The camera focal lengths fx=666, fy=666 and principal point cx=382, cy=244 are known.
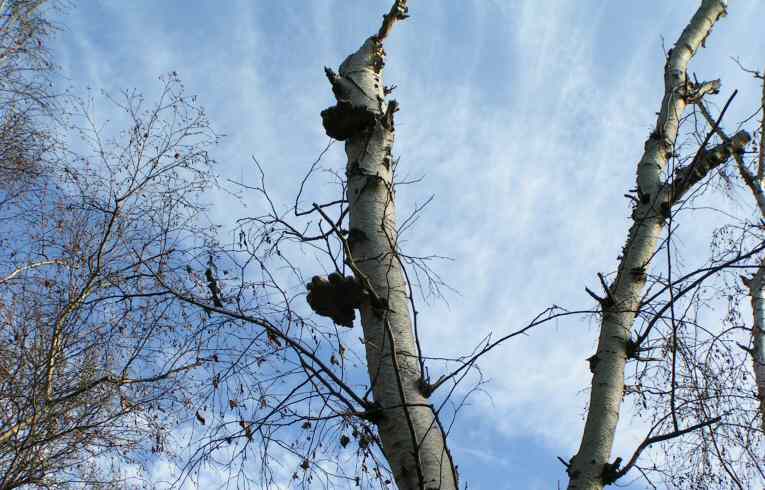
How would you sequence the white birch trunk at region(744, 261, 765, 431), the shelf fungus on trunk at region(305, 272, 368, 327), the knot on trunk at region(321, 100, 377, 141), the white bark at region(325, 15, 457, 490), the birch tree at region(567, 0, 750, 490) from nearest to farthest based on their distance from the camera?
1. the white bark at region(325, 15, 457, 490)
2. the birch tree at region(567, 0, 750, 490)
3. the shelf fungus on trunk at region(305, 272, 368, 327)
4. the knot on trunk at region(321, 100, 377, 141)
5. the white birch trunk at region(744, 261, 765, 431)

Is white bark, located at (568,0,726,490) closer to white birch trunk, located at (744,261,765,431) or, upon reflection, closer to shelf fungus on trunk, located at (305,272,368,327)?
shelf fungus on trunk, located at (305,272,368,327)

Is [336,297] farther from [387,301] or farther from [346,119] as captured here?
[346,119]

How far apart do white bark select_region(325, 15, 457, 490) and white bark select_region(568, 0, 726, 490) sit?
1.71 ft

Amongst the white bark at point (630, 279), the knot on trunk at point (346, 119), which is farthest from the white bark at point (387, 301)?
the white bark at point (630, 279)

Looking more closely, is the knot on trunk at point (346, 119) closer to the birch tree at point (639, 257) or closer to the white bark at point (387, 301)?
the white bark at point (387, 301)

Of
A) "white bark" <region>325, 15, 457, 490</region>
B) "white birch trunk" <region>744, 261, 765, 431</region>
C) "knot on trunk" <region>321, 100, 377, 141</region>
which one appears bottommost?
"white bark" <region>325, 15, 457, 490</region>

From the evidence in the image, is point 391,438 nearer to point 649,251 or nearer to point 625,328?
point 625,328

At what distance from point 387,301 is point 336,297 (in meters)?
0.20

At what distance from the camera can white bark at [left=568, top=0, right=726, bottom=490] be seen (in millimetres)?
2164

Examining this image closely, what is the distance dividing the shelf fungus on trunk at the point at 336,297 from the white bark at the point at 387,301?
Result: 5 cm

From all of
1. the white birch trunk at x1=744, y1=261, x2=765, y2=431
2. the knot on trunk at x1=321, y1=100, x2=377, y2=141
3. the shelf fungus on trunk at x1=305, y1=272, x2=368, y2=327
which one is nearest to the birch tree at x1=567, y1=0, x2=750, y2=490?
the shelf fungus on trunk at x1=305, y1=272, x2=368, y2=327

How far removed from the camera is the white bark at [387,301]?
1.96 metres

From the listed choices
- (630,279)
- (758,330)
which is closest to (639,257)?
(630,279)

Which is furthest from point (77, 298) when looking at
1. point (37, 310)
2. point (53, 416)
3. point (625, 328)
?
point (625, 328)
